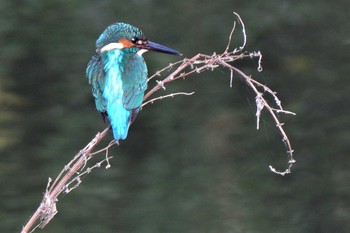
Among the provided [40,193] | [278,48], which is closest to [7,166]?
[40,193]

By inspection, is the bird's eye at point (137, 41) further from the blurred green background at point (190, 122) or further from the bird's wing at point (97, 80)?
the blurred green background at point (190, 122)

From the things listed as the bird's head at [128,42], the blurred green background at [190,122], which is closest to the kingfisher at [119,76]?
the bird's head at [128,42]

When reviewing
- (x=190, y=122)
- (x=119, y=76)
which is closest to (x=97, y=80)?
(x=119, y=76)

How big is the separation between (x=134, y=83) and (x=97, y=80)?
12cm

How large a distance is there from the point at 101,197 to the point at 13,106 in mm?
540

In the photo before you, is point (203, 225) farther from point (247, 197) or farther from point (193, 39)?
point (193, 39)

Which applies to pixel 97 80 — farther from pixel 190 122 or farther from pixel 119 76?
pixel 190 122

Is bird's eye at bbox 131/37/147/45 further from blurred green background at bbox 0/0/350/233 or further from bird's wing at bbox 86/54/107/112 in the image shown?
blurred green background at bbox 0/0/350/233

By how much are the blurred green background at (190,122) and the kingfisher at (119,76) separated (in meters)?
1.23

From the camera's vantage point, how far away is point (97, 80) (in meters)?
3.10

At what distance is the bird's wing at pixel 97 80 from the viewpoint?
3.01m

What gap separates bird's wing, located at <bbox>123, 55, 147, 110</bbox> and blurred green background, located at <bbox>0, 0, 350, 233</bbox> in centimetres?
128

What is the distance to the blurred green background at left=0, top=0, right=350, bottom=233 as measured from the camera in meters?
4.46

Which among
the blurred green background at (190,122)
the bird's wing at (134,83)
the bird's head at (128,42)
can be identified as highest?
the blurred green background at (190,122)
